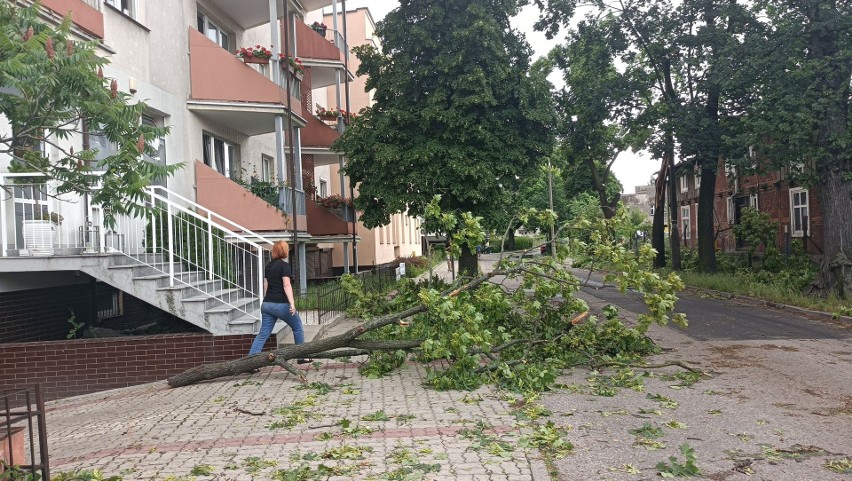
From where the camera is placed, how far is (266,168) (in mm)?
21328

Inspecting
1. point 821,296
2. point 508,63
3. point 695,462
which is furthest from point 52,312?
point 821,296

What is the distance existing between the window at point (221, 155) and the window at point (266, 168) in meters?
1.82

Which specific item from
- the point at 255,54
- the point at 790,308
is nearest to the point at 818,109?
the point at 790,308

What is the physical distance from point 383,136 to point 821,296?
1214cm

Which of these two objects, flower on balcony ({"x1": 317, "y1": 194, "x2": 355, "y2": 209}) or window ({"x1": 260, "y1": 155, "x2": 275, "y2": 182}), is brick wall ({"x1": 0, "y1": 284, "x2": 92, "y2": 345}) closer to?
window ({"x1": 260, "y1": 155, "x2": 275, "y2": 182})

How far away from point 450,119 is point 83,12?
9202mm

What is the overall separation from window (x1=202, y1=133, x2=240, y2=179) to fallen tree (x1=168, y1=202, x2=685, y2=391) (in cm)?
817

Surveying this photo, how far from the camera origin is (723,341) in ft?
39.8

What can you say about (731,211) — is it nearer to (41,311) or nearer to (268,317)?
(268,317)

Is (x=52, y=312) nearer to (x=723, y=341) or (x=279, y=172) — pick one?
(x=279, y=172)

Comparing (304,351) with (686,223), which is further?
(686,223)

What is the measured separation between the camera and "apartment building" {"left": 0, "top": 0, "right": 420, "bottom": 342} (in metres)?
9.91

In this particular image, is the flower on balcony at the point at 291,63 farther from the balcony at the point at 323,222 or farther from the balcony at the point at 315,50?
the balcony at the point at 323,222

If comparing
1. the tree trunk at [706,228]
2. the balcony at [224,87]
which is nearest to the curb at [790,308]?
Answer: the tree trunk at [706,228]
